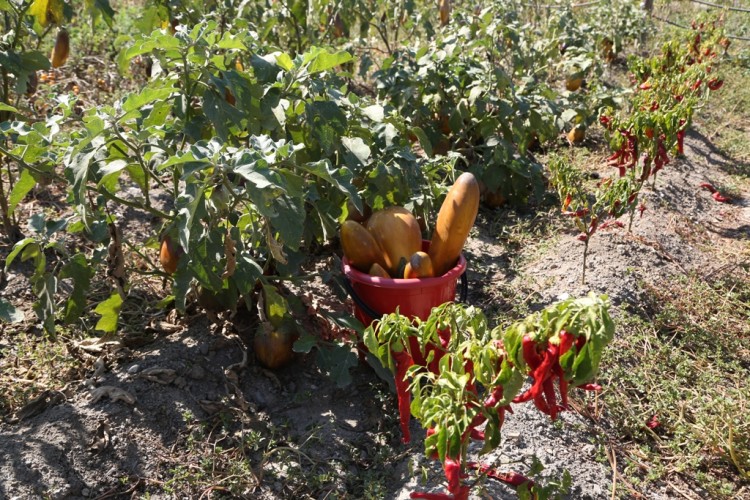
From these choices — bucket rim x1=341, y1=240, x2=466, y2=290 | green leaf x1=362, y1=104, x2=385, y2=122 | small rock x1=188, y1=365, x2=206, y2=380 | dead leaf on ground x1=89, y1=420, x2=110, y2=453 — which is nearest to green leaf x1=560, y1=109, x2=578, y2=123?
green leaf x1=362, y1=104, x2=385, y2=122

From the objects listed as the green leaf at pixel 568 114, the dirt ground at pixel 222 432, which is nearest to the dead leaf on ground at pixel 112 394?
the dirt ground at pixel 222 432

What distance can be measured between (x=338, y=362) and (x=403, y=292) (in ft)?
1.01

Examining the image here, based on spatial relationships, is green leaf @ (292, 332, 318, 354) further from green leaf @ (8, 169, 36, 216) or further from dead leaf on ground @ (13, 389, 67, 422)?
green leaf @ (8, 169, 36, 216)

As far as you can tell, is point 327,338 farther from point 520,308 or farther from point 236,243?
point 520,308

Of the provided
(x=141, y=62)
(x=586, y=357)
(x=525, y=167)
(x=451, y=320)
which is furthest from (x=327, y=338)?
(x=141, y=62)

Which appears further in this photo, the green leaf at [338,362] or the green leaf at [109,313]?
the green leaf at [109,313]

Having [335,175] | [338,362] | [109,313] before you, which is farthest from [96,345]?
[335,175]

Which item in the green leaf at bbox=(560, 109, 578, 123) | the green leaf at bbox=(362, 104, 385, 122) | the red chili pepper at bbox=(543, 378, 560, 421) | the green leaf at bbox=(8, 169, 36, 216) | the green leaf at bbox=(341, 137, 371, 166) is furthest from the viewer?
the green leaf at bbox=(560, 109, 578, 123)

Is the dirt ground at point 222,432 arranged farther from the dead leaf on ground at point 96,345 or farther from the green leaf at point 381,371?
the green leaf at point 381,371

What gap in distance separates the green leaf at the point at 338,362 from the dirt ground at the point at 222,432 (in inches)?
6.7

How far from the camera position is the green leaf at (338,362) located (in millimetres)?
2342

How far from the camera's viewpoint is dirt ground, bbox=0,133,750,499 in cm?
214

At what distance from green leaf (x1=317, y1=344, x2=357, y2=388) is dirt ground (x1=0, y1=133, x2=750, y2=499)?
0.56 feet

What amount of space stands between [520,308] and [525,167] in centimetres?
101
